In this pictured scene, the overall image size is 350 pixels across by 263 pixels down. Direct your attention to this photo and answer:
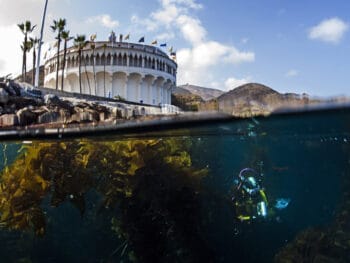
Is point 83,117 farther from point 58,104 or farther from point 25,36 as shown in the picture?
point 25,36

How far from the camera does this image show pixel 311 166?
16297 millimetres

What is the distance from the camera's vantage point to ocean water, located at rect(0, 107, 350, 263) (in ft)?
33.3

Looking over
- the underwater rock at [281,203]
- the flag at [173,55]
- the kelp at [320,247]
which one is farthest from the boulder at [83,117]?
the flag at [173,55]

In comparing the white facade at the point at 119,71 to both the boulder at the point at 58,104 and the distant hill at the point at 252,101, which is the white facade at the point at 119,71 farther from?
the distant hill at the point at 252,101

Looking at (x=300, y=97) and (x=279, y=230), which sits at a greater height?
(x=300, y=97)

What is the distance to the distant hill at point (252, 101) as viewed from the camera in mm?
8461

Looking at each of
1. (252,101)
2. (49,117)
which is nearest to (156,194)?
(252,101)

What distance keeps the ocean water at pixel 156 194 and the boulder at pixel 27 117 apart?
0.72m

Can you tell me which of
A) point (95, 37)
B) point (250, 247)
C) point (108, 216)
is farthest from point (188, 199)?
point (95, 37)

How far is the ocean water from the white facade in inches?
1863

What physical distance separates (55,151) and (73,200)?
62.1 inches

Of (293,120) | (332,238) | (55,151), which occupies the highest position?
(293,120)

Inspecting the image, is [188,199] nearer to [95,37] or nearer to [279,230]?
[279,230]

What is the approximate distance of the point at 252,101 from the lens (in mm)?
8820
